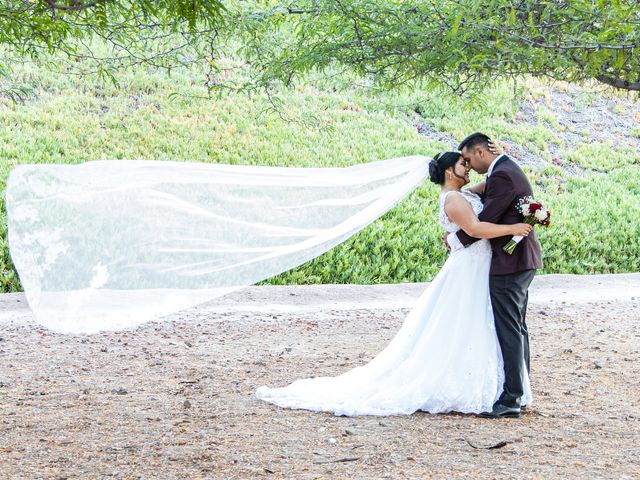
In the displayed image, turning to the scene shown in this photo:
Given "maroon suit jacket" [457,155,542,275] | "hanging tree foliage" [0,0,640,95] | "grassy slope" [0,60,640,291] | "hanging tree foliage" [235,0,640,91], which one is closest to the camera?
"hanging tree foliage" [0,0,640,95]

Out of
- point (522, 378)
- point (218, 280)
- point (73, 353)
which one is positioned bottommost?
point (73, 353)

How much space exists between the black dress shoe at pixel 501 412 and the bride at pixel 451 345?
4 centimetres

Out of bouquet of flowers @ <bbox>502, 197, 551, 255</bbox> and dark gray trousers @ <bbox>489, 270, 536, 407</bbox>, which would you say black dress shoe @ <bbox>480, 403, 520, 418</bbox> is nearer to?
dark gray trousers @ <bbox>489, 270, 536, 407</bbox>

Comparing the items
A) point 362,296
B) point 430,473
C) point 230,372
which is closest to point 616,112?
point 362,296

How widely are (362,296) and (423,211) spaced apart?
4324 mm

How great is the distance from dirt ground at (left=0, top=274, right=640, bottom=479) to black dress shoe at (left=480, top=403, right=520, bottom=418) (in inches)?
2.6

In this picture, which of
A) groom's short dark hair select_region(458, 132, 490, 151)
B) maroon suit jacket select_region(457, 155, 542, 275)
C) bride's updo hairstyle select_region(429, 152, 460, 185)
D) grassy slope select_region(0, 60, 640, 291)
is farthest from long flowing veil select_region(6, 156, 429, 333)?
grassy slope select_region(0, 60, 640, 291)

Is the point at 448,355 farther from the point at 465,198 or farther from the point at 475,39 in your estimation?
the point at 475,39

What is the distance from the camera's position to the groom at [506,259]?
4945 mm

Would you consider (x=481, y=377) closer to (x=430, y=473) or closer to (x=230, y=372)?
(x=430, y=473)

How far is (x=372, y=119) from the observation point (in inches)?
754

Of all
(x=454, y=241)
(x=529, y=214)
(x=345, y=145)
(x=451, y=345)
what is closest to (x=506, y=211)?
(x=529, y=214)

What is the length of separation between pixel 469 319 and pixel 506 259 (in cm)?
45

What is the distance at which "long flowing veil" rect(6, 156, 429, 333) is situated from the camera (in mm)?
4613
